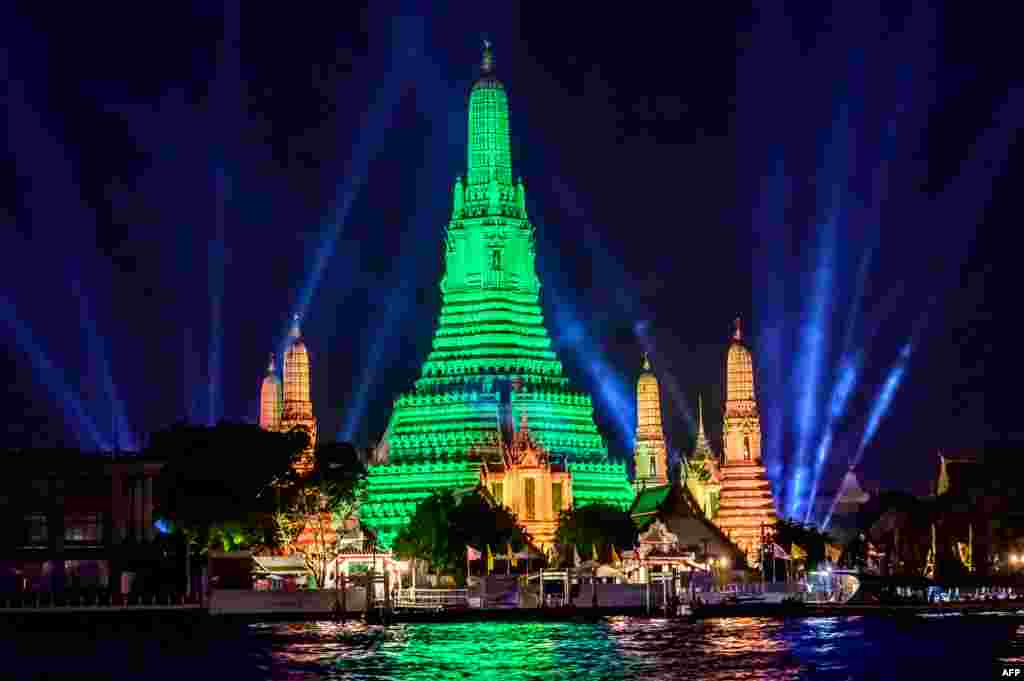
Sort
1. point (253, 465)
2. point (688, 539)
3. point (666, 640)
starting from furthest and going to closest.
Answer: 1. point (688, 539)
2. point (253, 465)
3. point (666, 640)

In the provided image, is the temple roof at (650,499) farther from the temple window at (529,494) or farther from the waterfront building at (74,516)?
the waterfront building at (74,516)

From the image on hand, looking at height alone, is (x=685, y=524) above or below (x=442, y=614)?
above

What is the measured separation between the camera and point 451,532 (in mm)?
118000

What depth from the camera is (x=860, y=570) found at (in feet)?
400

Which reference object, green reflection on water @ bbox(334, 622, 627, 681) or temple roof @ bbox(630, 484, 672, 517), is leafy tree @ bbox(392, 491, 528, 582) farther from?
green reflection on water @ bbox(334, 622, 627, 681)

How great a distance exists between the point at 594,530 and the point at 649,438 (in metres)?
23.2

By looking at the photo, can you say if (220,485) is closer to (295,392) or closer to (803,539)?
(295,392)

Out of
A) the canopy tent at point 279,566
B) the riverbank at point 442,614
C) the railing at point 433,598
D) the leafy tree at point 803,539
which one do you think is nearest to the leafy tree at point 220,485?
the canopy tent at point 279,566

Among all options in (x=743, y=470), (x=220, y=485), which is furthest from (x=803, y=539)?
(x=220, y=485)

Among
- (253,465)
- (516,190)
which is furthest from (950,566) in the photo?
(253,465)

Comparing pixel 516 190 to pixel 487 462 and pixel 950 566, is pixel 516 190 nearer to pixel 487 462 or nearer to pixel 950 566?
pixel 487 462

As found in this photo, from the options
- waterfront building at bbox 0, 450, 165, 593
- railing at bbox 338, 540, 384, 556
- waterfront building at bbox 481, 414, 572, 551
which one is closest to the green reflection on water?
railing at bbox 338, 540, 384, 556

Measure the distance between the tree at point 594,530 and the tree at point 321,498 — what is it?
11.6 m

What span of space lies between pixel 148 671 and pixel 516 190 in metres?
59.8
